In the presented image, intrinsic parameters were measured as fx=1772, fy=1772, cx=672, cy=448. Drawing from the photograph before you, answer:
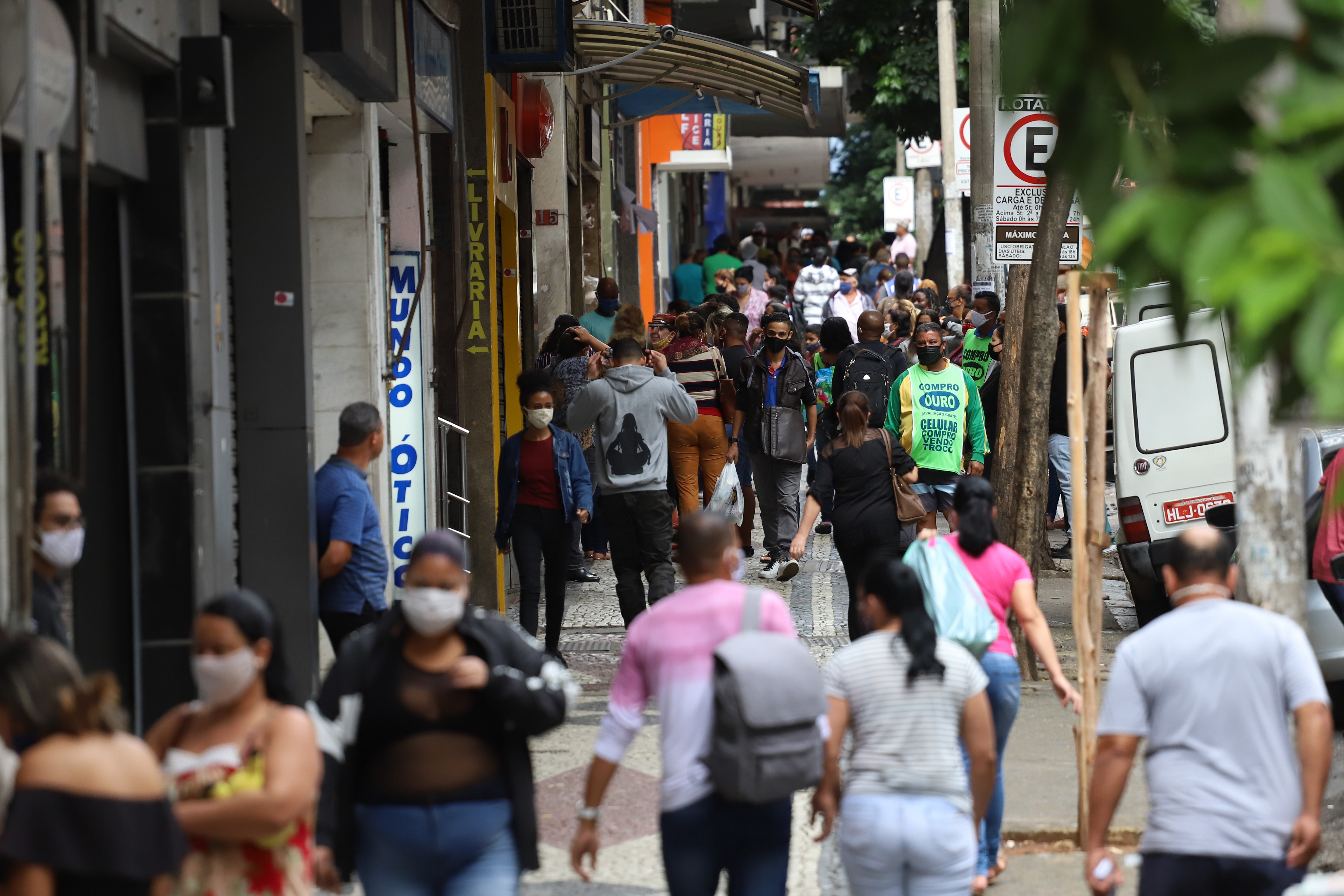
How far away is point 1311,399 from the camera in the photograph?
1.94 metres

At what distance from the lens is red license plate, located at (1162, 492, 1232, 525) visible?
1105cm

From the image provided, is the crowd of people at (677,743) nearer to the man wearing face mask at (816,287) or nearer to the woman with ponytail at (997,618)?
the woman with ponytail at (997,618)

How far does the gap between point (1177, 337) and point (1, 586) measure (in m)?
3.66

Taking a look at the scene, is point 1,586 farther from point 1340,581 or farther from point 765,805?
point 1340,581

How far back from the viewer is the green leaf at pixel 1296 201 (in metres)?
1.72

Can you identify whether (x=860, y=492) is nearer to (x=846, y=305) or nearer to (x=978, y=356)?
(x=978, y=356)

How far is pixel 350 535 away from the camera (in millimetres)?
7602

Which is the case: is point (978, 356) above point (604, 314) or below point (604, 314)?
below

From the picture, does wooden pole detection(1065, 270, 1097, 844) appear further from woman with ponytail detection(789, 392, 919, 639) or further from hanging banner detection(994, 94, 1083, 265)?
hanging banner detection(994, 94, 1083, 265)

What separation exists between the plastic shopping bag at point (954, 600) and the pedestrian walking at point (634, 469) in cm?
416

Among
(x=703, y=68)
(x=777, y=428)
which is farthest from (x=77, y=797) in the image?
(x=703, y=68)

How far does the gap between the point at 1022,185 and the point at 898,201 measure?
2866 cm

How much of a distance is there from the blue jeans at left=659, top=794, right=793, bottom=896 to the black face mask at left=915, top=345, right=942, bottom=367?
6.58 meters

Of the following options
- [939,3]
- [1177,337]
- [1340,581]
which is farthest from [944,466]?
[939,3]
